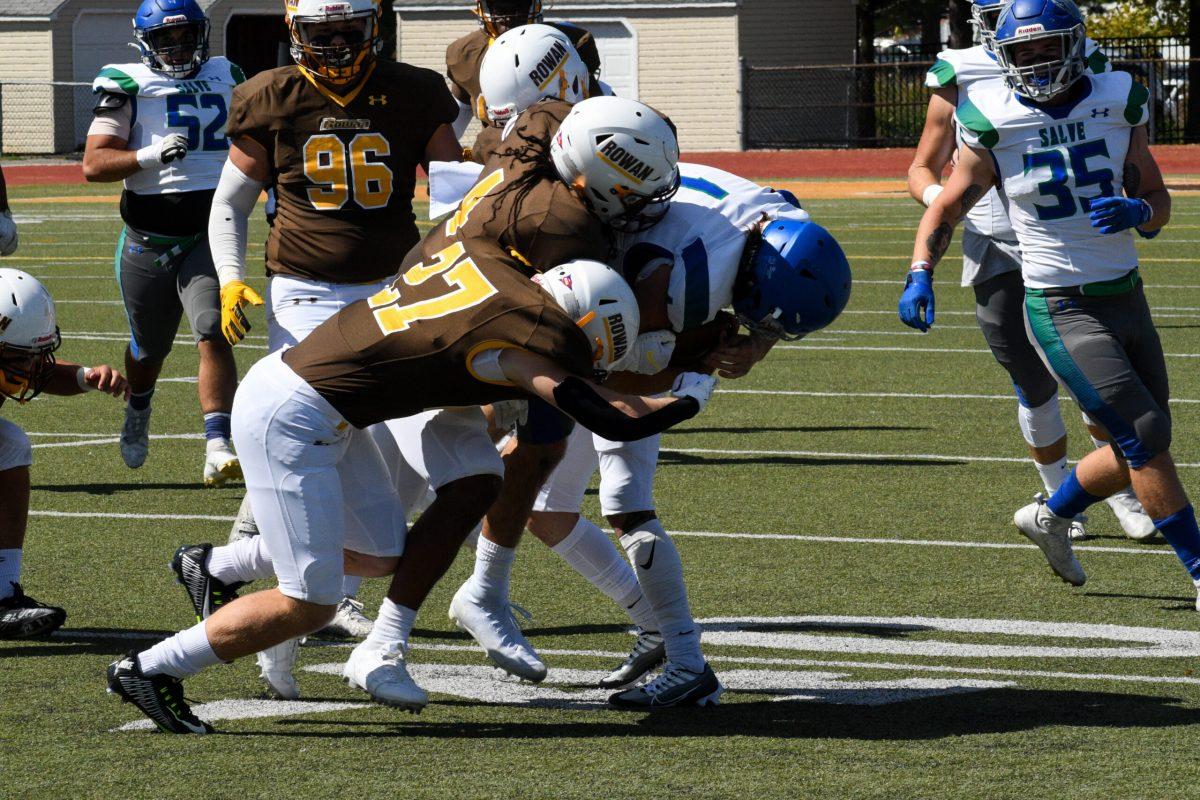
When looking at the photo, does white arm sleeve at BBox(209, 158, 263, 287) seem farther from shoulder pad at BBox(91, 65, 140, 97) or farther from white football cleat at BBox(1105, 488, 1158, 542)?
white football cleat at BBox(1105, 488, 1158, 542)

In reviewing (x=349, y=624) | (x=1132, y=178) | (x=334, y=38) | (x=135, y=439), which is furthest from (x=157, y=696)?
(x=135, y=439)

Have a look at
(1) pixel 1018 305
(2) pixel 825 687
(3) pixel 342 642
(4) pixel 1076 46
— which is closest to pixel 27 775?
(3) pixel 342 642

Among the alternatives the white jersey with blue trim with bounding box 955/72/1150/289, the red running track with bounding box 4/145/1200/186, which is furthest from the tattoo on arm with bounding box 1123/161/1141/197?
the red running track with bounding box 4/145/1200/186

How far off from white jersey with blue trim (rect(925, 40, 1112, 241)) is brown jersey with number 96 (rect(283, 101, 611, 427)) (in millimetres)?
2476

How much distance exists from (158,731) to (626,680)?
4.07 ft

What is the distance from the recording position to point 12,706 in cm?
494

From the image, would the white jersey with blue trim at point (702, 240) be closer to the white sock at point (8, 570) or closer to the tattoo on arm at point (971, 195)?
the tattoo on arm at point (971, 195)

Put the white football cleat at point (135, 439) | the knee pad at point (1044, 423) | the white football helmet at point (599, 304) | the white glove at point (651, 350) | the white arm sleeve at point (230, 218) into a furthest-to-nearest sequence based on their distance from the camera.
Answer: the white football cleat at point (135, 439) → the knee pad at point (1044, 423) → the white arm sleeve at point (230, 218) → the white glove at point (651, 350) → the white football helmet at point (599, 304)

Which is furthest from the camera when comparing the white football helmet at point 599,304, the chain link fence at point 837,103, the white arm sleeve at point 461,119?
the chain link fence at point 837,103

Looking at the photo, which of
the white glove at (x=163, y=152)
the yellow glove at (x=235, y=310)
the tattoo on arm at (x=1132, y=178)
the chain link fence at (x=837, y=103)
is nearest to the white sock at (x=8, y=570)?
the yellow glove at (x=235, y=310)

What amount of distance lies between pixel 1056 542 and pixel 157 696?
118 inches

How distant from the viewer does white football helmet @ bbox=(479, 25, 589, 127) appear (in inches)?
219

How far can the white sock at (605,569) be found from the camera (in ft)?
17.8

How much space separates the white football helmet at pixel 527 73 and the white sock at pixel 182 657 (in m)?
1.77
